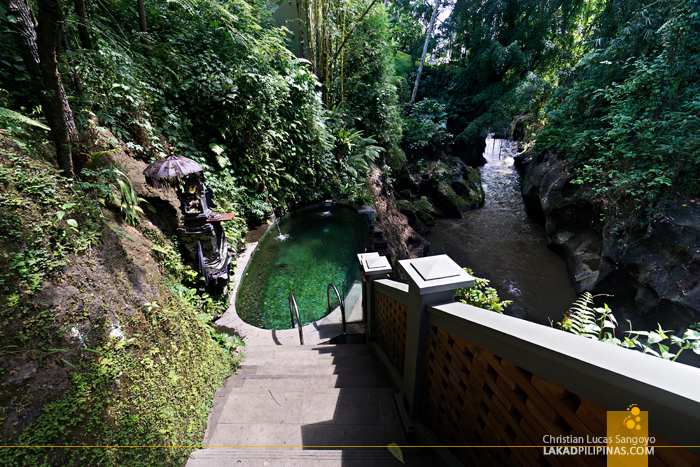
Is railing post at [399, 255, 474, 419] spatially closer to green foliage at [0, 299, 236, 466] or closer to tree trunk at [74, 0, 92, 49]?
green foliage at [0, 299, 236, 466]

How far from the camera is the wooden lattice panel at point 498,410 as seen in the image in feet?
2.92

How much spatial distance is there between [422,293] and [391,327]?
1.43 metres

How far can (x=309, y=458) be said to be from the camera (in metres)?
1.96

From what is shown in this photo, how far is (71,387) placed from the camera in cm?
168

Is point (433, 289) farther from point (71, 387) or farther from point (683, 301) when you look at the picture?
point (683, 301)

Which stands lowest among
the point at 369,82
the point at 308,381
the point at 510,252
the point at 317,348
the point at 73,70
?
the point at 317,348

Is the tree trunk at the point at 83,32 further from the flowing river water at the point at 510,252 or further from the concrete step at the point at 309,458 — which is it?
the flowing river water at the point at 510,252

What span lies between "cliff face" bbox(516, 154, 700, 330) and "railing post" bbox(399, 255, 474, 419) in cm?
687

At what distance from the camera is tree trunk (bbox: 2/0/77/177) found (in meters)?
2.05

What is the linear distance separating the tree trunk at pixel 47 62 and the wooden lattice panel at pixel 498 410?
3.72 metres

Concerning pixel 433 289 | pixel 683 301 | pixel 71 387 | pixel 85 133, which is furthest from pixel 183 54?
pixel 683 301

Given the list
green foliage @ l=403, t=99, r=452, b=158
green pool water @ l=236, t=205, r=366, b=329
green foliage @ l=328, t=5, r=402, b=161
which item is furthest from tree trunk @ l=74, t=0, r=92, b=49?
green foliage @ l=403, t=99, r=452, b=158

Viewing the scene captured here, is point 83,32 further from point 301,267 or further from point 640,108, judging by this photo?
point 640,108

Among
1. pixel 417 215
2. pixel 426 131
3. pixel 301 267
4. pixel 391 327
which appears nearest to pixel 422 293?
pixel 391 327
